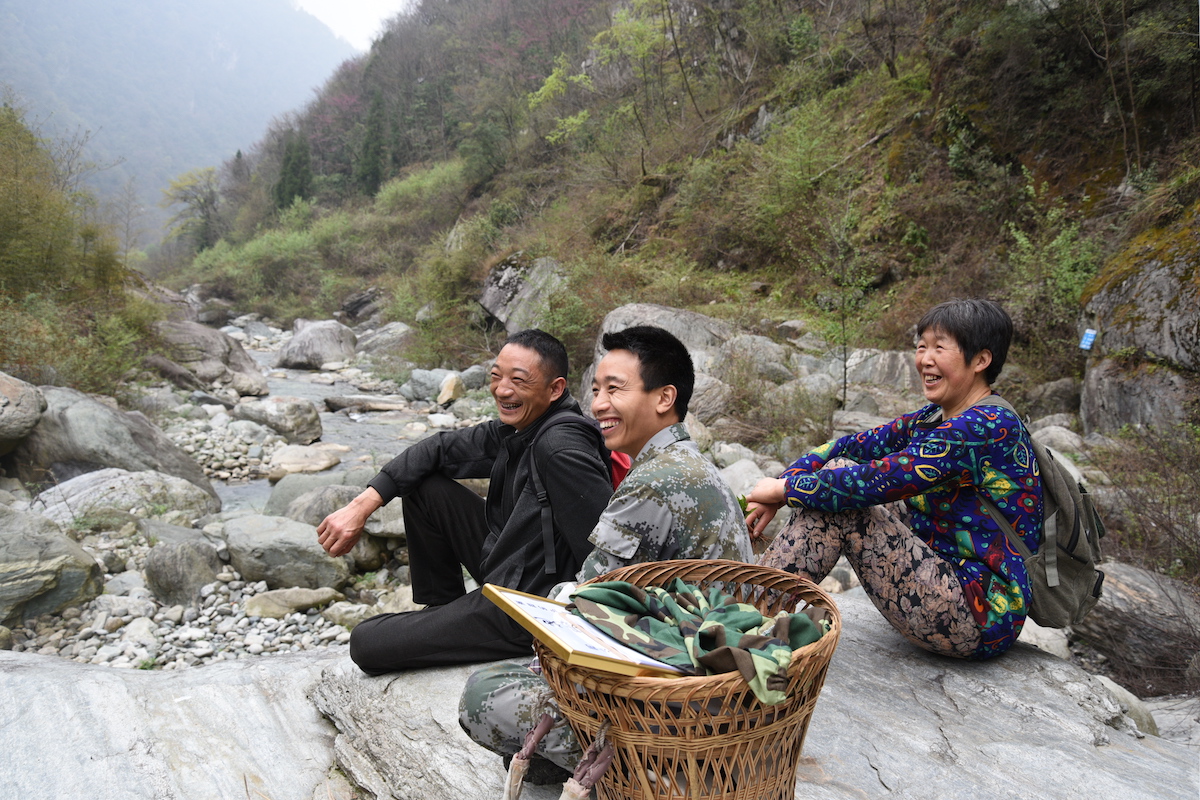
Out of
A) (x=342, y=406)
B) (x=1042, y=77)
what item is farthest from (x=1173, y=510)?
(x=342, y=406)

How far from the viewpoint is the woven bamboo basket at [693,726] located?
1173 mm

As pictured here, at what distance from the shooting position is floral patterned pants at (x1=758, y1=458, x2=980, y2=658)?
2125 mm

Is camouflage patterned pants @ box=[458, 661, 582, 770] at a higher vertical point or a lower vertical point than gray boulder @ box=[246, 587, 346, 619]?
higher

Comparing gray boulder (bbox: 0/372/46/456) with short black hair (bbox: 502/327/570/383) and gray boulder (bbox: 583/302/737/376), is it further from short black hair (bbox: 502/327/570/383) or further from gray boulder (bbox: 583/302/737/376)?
short black hair (bbox: 502/327/570/383)

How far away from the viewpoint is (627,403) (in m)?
1.92

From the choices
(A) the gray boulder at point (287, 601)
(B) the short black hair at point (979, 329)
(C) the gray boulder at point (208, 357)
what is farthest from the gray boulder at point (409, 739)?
(C) the gray boulder at point (208, 357)

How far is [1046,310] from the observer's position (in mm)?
6871

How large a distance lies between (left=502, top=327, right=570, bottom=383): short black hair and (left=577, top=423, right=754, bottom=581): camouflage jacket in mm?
744

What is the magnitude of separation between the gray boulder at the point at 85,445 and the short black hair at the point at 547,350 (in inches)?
225

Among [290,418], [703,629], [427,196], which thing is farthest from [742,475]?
[427,196]

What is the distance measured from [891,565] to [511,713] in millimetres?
1259

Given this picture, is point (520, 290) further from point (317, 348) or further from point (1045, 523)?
point (1045, 523)

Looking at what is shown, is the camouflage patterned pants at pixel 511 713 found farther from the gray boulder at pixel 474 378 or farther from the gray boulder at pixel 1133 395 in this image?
the gray boulder at pixel 474 378

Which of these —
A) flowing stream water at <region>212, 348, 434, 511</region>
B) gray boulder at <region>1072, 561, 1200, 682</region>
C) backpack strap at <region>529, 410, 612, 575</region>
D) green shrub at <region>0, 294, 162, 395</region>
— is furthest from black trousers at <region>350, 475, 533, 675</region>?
green shrub at <region>0, 294, 162, 395</region>
